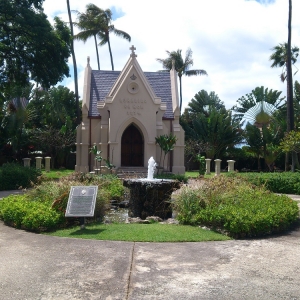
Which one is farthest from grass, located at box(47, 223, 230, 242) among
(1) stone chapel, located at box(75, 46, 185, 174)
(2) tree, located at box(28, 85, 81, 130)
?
(2) tree, located at box(28, 85, 81, 130)

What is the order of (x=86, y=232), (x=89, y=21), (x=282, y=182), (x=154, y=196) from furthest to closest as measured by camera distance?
(x=89, y=21) < (x=282, y=182) < (x=154, y=196) < (x=86, y=232)

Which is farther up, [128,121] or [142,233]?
[128,121]

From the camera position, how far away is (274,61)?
37375mm

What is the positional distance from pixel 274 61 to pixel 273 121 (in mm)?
5559

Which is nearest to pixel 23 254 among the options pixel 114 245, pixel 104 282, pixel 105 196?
pixel 114 245

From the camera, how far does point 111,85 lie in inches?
1142

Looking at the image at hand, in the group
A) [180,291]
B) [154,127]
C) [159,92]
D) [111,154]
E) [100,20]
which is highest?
[100,20]

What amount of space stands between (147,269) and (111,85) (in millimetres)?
23473

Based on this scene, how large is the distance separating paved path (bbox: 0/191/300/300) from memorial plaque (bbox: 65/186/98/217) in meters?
0.87

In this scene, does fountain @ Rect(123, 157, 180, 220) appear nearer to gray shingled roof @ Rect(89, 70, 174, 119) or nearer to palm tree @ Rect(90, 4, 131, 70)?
gray shingled roof @ Rect(89, 70, 174, 119)

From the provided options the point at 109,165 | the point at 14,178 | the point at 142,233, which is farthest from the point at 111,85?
the point at 142,233

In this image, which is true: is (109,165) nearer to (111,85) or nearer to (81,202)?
(111,85)

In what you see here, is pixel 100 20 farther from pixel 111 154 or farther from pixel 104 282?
pixel 104 282

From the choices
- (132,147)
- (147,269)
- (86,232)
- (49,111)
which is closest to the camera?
(147,269)
